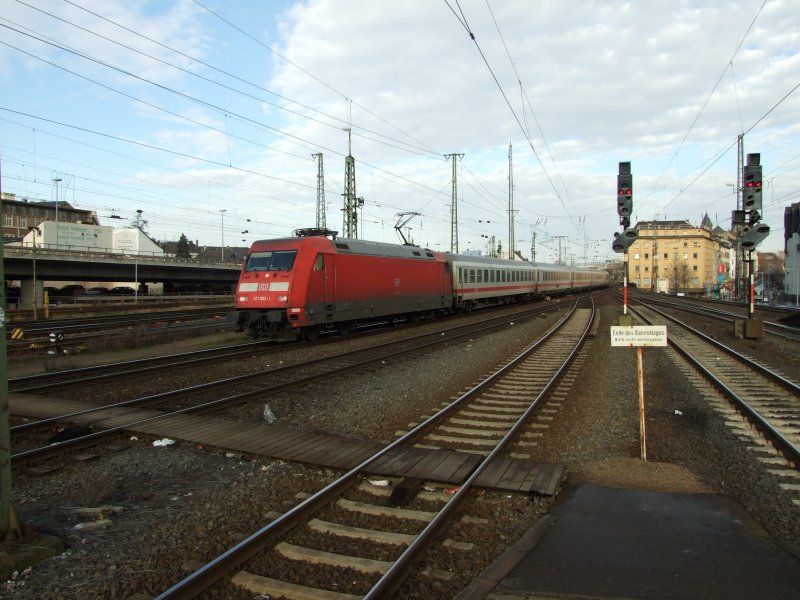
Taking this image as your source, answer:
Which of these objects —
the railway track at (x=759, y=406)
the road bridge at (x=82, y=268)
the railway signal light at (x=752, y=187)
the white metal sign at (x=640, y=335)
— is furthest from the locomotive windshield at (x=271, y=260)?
the road bridge at (x=82, y=268)

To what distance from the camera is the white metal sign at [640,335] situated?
20.7ft

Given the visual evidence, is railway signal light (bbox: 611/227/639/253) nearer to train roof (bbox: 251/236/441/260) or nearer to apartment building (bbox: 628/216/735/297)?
train roof (bbox: 251/236/441/260)

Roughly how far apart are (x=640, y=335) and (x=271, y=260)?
38.1 ft

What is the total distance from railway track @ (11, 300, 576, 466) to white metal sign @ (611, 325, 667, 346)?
5.76 meters

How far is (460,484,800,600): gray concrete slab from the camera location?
3.41 meters

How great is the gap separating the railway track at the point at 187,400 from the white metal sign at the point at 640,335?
18.9ft

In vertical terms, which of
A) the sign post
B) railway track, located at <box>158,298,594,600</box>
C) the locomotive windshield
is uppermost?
the locomotive windshield

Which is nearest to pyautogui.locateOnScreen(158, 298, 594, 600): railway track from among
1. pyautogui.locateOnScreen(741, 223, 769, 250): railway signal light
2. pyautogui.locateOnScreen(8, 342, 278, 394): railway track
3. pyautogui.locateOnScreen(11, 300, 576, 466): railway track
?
pyautogui.locateOnScreen(11, 300, 576, 466): railway track

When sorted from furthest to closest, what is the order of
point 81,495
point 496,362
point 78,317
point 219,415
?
point 78,317 → point 496,362 → point 219,415 → point 81,495

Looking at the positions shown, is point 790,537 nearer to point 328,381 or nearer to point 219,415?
point 219,415

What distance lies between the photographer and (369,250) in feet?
61.6

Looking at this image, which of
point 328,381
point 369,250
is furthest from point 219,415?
point 369,250

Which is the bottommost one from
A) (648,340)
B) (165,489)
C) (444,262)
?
(165,489)

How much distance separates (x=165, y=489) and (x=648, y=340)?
5.44 metres
